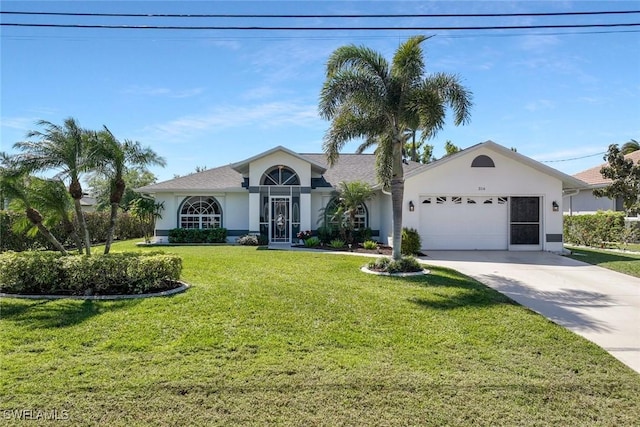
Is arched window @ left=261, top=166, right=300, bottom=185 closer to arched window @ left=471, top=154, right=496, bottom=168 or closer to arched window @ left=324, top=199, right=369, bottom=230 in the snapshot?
arched window @ left=324, top=199, right=369, bottom=230

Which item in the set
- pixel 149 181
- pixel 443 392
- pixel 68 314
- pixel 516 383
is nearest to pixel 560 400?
pixel 516 383

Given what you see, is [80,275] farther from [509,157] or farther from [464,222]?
[509,157]

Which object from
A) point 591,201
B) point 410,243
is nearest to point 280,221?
point 410,243

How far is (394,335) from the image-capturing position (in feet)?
19.5

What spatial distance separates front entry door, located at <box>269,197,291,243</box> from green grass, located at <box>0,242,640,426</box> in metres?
12.3

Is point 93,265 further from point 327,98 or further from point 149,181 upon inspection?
point 149,181

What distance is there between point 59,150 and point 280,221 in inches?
478

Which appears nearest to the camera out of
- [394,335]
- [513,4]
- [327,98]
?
[394,335]

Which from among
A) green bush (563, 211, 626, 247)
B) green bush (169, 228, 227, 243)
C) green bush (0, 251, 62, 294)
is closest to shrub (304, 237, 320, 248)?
green bush (169, 228, 227, 243)

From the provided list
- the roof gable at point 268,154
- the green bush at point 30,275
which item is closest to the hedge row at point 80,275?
the green bush at point 30,275

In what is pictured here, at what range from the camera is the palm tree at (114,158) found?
31.1 feet

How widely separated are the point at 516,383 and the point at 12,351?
20.7 ft

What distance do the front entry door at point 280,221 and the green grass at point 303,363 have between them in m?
12.3

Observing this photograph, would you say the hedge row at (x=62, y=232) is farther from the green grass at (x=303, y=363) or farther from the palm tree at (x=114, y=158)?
the green grass at (x=303, y=363)
